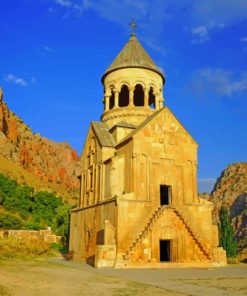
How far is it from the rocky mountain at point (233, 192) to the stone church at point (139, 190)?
6227 centimetres

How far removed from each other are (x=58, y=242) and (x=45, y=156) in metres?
63.8

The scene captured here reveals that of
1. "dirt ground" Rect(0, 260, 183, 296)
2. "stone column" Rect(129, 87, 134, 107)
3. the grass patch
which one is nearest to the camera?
"dirt ground" Rect(0, 260, 183, 296)

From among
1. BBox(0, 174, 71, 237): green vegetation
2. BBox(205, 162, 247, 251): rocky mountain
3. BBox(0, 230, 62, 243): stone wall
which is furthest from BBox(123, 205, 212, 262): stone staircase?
BBox(205, 162, 247, 251): rocky mountain

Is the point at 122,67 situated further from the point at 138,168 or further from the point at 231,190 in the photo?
the point at 231,190

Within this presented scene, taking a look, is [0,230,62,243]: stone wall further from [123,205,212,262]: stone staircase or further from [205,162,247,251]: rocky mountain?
[205,162,247,251]: rocky mountain

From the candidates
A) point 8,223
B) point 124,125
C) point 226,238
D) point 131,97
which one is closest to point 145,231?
point 124,125

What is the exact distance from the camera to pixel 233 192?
101 m

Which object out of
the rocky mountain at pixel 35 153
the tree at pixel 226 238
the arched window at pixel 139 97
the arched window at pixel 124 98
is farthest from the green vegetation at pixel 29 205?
the rocky mountain at pixel 35 153

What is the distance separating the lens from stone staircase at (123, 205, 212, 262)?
18.4 metres

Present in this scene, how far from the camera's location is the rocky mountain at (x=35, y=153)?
80.7 metres

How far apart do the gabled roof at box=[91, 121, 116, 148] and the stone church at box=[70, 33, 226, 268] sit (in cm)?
6

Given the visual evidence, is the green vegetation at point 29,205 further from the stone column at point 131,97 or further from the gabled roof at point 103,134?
the stone column at point 131,97

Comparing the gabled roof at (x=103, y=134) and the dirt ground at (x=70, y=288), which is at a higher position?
the gabled roof at (x=103, y=134)

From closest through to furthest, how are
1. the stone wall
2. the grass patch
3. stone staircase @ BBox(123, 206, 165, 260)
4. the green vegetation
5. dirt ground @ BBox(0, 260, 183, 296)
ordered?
dirt ground @ BBox(0, 260, 183, 296)
stone staircase @ BBox(123, 206, 165, 260)
the grass patch
the stone wall
the green vegetation
